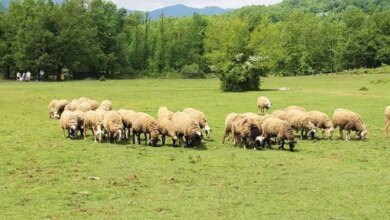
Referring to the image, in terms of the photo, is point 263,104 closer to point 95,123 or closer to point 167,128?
point 167,128

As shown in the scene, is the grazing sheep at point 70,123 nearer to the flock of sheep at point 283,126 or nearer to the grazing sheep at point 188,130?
the grazing sheep at point 188,130

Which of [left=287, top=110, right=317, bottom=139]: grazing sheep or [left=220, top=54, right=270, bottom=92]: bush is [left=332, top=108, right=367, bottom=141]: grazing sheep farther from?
[left=220, top=54, right=270, bottom=92]: bush

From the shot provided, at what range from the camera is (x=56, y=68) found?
272ft

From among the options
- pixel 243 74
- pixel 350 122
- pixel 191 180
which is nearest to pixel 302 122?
pixel 350 122

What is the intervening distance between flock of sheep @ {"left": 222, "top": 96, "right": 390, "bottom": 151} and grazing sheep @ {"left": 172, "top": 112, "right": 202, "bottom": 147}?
166cm

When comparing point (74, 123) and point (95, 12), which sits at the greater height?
point (95, 12)

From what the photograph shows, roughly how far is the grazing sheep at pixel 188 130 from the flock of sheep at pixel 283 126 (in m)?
1.66

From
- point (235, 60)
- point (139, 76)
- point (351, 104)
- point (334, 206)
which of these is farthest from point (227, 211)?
point (139, 76)

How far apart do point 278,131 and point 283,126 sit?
0.30 metres

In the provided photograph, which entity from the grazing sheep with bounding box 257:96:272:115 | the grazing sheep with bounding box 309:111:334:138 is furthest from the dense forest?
the grazing sheep with bounding box 309:111:334:138

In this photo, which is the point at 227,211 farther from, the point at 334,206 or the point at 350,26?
the point at 350,26

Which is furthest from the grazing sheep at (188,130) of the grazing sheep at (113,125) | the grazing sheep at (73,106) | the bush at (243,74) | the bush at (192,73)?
the bush at (192,73)

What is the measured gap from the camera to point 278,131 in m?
22.0

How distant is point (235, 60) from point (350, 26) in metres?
58.7
